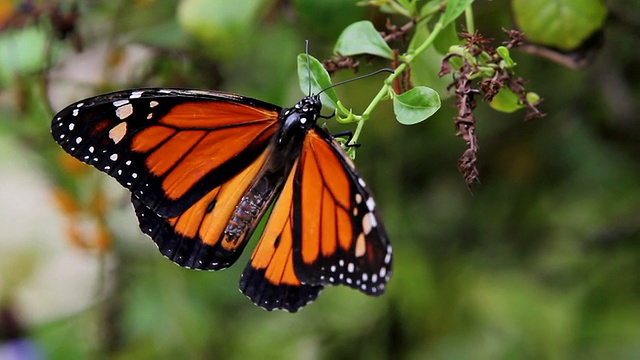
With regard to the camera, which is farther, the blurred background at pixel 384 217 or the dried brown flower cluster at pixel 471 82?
the blurred background at pixel 384 217

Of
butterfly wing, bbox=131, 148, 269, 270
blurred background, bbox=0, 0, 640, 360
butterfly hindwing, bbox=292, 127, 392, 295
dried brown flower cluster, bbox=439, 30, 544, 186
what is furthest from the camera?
blurred background, bbox=0, 0, 640, 360

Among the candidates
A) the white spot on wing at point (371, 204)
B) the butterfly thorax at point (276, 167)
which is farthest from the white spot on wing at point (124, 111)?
the white spot on wing at point (371, 204)

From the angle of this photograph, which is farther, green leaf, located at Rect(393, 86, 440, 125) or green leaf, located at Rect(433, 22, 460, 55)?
green leaf, located at Rect(433, 22, 460, 55)

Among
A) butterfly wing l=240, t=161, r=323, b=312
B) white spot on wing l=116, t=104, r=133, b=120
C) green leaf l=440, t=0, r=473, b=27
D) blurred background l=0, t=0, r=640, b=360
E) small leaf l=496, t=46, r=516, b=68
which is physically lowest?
blurred background l=0, t=0, r=640, b=360

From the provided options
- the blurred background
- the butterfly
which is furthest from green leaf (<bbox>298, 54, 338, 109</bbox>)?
the blurred background

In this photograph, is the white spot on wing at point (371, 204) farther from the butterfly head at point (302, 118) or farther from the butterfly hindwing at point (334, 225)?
the butterfly head at point (302, 118)

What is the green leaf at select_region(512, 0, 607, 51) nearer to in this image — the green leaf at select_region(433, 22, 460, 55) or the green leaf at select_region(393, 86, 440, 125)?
the green leaf at select_region(433, 22, 460, 55)
